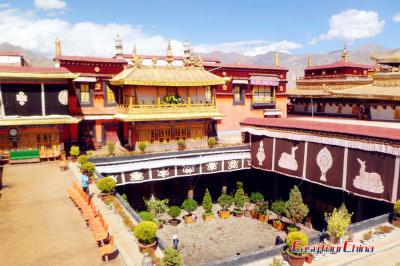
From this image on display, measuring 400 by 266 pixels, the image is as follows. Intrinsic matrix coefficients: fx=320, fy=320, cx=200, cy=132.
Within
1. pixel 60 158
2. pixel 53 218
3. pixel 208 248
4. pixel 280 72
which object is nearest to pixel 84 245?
pixel 53 218

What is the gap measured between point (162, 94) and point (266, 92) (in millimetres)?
13787

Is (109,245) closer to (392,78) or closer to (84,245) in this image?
(84,245)

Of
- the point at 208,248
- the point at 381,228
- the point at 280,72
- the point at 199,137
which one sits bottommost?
the point at 208,248

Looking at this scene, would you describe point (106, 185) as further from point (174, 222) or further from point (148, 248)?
point (174, 222)

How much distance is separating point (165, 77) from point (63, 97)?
27.6ft

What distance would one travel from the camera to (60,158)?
85.7ft

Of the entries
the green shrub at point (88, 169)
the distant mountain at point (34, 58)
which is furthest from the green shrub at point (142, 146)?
the distant mountain at point (34, 58)

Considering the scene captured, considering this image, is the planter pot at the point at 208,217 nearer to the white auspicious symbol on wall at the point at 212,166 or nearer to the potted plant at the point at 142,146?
the white auspicious symbol on wall at the point at 212,166

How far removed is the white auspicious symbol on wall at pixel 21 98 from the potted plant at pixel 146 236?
17403 mm

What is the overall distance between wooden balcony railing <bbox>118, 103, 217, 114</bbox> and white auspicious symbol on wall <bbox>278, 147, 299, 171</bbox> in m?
7.94

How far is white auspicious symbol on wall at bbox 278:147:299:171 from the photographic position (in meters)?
23.7

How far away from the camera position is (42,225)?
14680 millimetres

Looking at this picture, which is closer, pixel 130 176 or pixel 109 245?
pixel 109 245

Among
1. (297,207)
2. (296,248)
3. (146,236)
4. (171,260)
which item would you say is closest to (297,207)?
(297,207)
